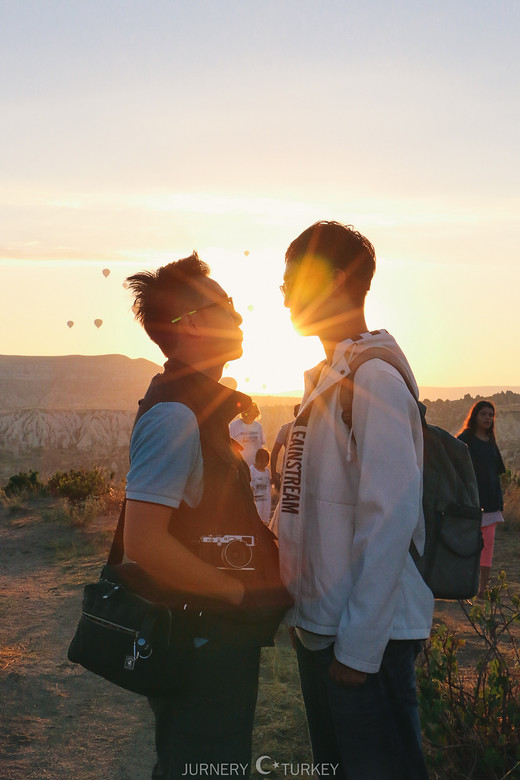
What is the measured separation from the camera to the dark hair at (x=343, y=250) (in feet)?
7.62

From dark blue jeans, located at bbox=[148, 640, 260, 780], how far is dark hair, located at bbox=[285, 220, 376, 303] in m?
1.21

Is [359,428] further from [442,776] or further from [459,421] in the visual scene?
[459,421]

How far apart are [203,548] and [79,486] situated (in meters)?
12.3

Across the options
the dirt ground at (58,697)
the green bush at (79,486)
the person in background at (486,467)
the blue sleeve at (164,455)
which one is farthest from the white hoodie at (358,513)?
the green bush at (79,486)

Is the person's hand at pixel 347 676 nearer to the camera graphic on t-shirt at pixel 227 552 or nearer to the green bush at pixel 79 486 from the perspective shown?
the camera graphic on t-shirt at pixel 227 552

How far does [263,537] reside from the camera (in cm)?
232

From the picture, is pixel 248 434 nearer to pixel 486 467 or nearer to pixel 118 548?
pixel 486 467

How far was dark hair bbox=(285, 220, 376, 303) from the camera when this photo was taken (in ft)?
7.62

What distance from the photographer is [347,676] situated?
6.55ft

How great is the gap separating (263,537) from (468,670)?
4006 millimetres

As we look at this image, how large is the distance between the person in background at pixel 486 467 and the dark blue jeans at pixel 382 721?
18.1ft

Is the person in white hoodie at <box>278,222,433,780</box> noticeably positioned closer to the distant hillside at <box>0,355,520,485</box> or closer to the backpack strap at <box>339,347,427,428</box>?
the backpack strap at <box>339,347,427,428</box>

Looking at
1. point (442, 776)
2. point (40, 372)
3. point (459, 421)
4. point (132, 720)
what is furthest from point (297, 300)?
point (40, 372)

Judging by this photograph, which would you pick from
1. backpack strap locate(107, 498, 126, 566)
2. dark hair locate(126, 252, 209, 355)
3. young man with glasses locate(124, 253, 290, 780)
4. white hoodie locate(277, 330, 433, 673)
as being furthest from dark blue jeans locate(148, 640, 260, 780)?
dark hair locate(126, 252, 209, 355)
